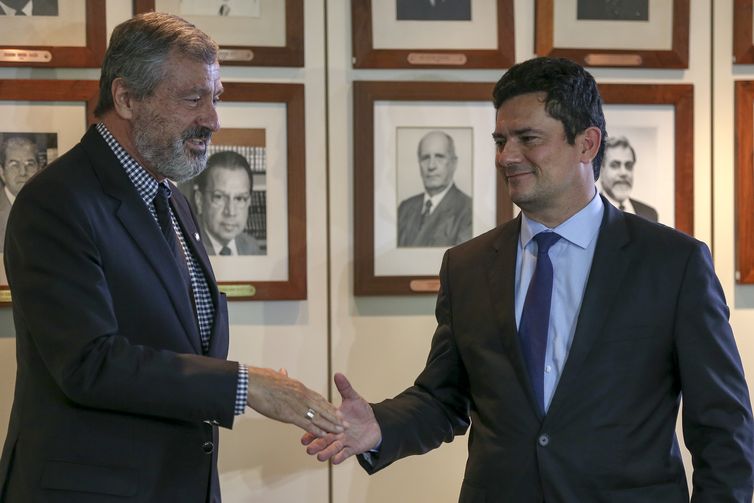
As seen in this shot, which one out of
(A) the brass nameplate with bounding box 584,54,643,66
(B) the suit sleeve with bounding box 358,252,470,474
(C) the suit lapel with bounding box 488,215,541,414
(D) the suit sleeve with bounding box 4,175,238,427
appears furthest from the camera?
(A) the brass nameplate with bounding box 584,54,643,66

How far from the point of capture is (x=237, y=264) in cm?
314

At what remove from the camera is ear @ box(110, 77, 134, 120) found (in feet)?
7.23

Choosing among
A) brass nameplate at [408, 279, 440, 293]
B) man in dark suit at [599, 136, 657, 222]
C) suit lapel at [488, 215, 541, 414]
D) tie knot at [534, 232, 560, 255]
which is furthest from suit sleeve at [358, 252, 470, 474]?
man in dark suit at [599, 136, 657, 222]

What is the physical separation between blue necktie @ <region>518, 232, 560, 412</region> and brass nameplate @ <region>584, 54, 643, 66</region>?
117cm

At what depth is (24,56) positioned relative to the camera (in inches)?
119

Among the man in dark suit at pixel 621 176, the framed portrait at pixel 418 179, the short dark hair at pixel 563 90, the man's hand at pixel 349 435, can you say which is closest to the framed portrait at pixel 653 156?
the man in dark suit at pixel 621 176

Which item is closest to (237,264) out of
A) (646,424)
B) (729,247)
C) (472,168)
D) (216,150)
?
(216,150)

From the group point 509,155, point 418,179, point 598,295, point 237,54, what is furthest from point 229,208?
point 598,295

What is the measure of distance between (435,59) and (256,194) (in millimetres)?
766

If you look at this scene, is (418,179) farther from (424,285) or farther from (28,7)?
(28,7)

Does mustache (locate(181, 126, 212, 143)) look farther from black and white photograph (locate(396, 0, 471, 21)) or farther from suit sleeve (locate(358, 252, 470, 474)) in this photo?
black and white photograph (locate(396, 0, 471, 21))

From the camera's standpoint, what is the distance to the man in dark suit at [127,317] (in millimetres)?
1976

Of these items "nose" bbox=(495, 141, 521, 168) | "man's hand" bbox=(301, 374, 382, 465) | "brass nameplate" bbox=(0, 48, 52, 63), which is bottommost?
"man's hand" bbox=(301, 374, 382, 465)

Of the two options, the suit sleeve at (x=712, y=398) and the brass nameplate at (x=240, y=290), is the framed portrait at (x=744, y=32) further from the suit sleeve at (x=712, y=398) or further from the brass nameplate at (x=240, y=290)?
the brass nameplate at (x=240, y=290)
